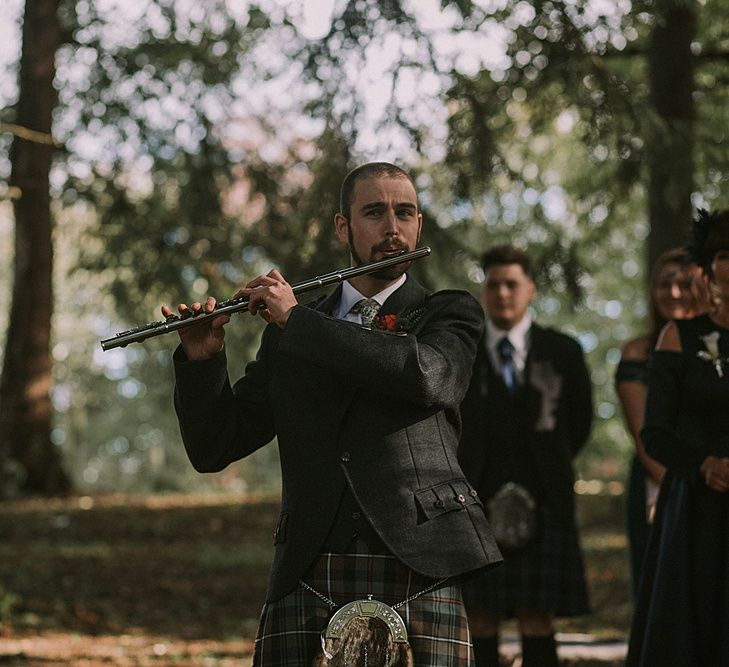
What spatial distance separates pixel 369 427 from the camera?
339 cm

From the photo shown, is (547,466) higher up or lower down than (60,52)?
lower down

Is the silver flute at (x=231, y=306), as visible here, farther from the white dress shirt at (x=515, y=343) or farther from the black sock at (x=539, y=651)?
the black sock at (x=539, y=651)

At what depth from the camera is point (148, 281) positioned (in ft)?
46.2

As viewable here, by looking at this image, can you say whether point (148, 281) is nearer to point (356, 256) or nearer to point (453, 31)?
point (453, 31)

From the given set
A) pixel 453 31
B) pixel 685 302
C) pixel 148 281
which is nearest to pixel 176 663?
pixel 685 302

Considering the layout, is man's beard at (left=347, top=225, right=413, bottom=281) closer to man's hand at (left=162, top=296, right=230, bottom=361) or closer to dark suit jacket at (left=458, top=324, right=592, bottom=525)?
man's hand at (left=162, top=296, right=230, bottom=361)

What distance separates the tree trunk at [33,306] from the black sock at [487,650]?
9.94m

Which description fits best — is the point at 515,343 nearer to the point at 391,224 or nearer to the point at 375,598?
the point at 391,224

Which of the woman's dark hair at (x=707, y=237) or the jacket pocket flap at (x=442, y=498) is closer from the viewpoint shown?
the jacket pocket flap at (x=442, y=498)

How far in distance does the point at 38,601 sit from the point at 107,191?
6.97 meters

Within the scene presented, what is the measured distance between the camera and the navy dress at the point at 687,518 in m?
4.55

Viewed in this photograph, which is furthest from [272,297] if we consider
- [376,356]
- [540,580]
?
[540,580]

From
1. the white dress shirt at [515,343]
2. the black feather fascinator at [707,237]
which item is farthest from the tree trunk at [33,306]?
the black feather fascinator at [707,237]

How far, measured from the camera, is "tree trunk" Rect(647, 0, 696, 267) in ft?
30.2
